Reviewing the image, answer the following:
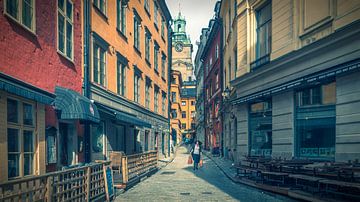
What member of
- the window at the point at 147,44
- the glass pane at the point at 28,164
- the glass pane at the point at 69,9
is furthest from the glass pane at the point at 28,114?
the window at the point at 147,44

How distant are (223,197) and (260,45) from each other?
29.2 feet

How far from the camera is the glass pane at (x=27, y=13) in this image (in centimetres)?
797

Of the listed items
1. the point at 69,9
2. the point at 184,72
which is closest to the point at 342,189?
the point at 69,9

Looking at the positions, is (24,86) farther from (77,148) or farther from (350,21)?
(350,21)

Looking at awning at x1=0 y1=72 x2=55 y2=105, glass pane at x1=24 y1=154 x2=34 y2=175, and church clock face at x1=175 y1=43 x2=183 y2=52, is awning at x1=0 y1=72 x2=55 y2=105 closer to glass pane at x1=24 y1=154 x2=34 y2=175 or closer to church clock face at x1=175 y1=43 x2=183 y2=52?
glass pane at x1=24 y1=154 x2=34 y2=175

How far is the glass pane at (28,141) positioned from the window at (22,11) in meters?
2.71

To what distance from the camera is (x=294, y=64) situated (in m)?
12.5

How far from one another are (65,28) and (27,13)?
2.45 metres

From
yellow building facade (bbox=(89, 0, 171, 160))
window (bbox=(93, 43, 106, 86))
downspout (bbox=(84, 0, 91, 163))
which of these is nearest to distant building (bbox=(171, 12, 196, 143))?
yellow building facade (bbox=(89, 0, 171, 160))

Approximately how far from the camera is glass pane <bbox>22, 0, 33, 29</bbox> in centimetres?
797

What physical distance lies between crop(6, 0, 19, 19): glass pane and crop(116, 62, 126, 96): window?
917cm

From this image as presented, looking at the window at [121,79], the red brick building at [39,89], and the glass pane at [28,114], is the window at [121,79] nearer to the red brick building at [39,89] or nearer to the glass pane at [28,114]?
the red brick building at [39,89]

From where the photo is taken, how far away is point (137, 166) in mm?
13430

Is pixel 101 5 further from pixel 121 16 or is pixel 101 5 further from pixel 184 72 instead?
pixel 184 72
